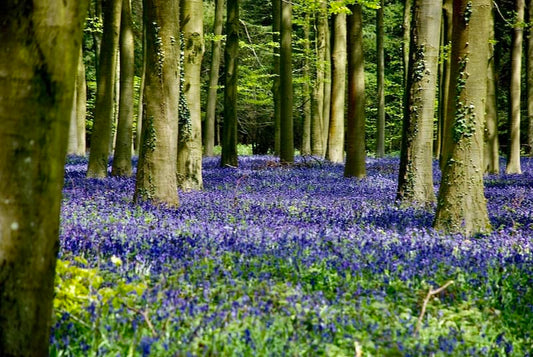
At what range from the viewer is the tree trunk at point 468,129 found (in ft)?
23.4

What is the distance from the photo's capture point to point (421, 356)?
3.12m

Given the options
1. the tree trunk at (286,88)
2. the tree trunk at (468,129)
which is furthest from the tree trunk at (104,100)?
the tree trunk at (468,129)

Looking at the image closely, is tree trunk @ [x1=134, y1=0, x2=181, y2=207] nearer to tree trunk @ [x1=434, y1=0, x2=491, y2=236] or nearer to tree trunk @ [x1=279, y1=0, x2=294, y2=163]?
tree trunk @ [x1=434, y1=0, x2=491, y2=236]

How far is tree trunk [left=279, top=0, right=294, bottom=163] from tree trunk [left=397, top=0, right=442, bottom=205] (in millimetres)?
10174

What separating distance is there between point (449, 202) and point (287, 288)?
12.0 ft

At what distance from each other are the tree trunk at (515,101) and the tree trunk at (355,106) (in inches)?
245

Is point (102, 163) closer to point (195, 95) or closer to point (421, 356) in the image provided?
point (195, 95)

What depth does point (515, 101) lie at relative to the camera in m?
19.7

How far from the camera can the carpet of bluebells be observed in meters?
3.32

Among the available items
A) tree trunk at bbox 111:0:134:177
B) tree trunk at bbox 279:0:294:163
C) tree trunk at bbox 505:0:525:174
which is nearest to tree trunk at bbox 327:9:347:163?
tree trunk at bbox 279:0:294:163

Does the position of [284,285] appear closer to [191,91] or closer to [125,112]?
[191,91]

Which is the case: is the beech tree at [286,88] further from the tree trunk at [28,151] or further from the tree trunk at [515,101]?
the tree trunk at [28,151]

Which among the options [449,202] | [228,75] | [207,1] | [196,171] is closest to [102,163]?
[196,171]

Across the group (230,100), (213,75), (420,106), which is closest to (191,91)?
(420,106)
